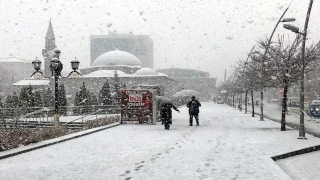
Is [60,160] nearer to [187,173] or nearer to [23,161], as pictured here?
[23,161]

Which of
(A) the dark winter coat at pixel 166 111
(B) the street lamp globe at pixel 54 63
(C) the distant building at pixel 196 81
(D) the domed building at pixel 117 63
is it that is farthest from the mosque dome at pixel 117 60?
(B) the street lamp globe at pixel 54 63

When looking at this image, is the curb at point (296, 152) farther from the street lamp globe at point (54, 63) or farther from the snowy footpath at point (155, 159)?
the street lamp globe at point (54, 63)

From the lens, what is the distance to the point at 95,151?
36.5ft

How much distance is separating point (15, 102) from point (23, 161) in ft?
111

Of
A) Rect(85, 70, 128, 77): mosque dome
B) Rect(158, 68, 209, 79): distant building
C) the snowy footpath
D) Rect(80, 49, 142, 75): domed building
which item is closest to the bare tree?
the snowy footpath

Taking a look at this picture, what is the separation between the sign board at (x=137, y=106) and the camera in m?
22.4

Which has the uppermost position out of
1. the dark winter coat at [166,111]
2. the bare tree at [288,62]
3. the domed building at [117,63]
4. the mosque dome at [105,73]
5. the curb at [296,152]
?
the domed building at [117,63]

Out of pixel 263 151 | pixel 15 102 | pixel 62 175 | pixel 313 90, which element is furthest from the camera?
pixel 313 90

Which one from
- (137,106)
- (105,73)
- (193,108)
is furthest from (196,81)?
(193,108)

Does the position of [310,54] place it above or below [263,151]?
above

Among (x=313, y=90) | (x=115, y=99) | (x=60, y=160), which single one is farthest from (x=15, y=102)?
(x=313, y=90)

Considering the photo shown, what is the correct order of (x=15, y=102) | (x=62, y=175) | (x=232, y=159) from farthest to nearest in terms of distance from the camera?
(x=15, y=102)
(x=232, y=159)
(x=62, y=175)

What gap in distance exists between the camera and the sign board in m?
22.4

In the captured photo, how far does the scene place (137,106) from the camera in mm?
22531
